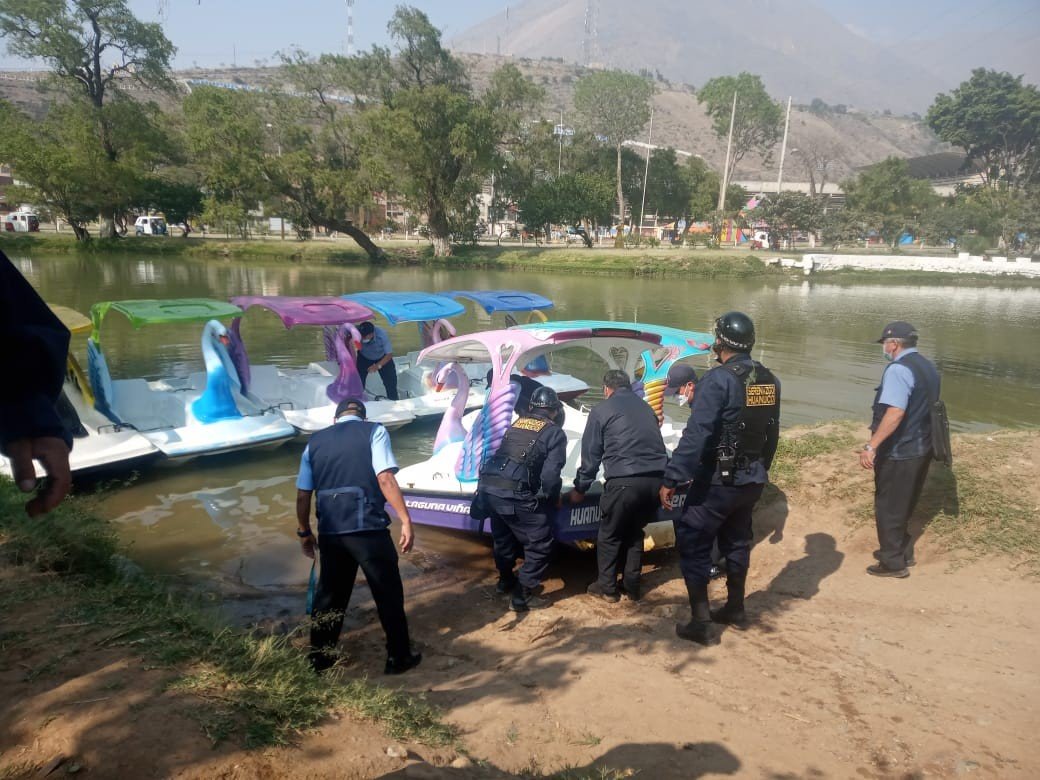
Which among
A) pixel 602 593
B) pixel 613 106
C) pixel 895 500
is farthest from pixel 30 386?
pixel 613 106

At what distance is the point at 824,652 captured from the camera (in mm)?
4699

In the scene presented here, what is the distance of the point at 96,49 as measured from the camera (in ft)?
172

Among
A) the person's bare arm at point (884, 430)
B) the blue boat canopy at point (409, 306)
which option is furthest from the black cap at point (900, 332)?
the blue boat canopy at point (409, 306)

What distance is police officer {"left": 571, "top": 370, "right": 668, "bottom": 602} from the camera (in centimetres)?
559

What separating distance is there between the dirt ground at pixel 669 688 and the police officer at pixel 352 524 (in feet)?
1.29

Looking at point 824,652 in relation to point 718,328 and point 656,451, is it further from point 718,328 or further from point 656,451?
point 718,328

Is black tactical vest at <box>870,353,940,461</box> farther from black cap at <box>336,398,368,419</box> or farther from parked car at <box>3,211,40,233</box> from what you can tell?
parked car at <box>3,211,40,233</box>

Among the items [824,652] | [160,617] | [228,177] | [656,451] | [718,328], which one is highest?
[228,177]

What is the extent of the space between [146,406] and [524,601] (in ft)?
23.6

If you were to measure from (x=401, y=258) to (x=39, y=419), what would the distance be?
50540mm

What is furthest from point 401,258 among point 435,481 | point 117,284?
point 435,481

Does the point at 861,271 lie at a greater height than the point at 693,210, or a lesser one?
lesser

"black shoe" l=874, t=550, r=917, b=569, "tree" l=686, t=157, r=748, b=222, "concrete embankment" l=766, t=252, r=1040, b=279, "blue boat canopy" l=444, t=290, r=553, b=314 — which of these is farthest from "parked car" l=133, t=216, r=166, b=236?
"black shoe" l=874, t=550, r=917, b=569

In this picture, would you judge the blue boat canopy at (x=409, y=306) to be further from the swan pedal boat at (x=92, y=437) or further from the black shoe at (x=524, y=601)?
the black shoe at (x=524, y=601)
